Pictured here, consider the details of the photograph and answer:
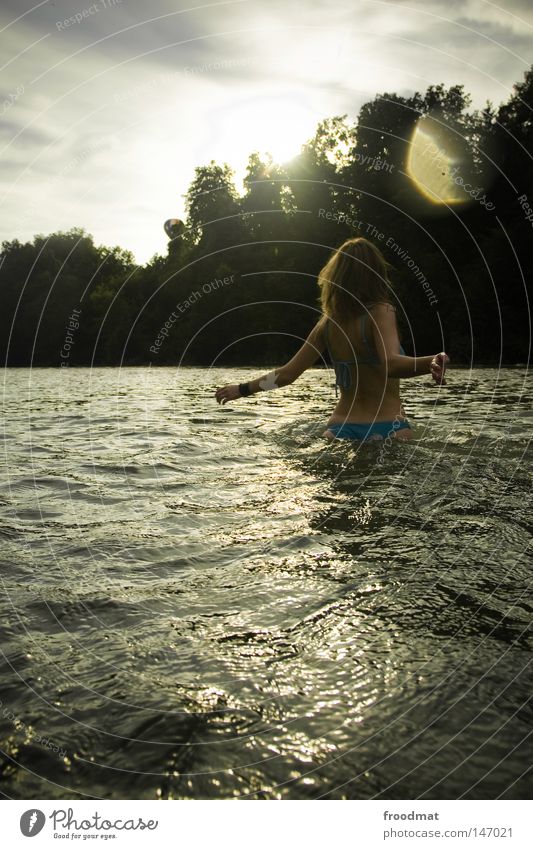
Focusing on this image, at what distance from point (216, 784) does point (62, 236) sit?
6411 centimetres

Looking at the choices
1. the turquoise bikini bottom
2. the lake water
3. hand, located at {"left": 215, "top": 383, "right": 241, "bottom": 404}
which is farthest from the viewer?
the turquoise bikini bottom

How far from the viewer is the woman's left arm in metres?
6.98

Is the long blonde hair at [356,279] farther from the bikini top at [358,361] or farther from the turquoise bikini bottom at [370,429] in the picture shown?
the turquoise bikini bottom at [370,429]

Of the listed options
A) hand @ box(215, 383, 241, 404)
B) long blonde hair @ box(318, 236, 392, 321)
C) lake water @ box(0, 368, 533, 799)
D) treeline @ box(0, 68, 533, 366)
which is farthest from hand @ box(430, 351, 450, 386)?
treeline @ box(0, 68, 533, 366)

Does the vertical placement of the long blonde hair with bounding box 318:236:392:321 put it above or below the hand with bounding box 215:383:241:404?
above

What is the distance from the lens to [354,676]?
259 cm

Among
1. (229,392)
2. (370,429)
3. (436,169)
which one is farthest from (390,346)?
(436,169)

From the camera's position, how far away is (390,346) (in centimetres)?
666

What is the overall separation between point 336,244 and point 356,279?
4948 cm

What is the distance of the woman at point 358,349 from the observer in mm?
6773

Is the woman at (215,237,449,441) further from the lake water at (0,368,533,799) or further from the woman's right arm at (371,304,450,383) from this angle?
the lake water at (0,368,533,799)

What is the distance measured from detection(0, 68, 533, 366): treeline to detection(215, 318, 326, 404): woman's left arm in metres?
29.7

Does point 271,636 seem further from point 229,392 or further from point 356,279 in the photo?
point 356,279
